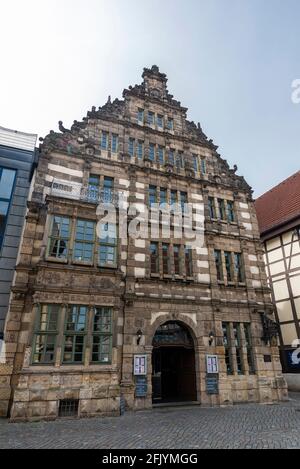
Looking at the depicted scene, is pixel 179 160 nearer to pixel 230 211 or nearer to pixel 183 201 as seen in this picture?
pixel 183 201

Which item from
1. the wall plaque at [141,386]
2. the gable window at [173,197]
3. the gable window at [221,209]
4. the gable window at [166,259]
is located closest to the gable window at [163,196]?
the gable window at [173,197]

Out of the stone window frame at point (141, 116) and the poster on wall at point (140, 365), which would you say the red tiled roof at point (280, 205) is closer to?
the stone window frame at point (141, 116)

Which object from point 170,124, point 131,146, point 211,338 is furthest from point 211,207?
point 211,338

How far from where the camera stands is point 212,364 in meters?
13.9

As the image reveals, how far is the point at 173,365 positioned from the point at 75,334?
6.80 metres

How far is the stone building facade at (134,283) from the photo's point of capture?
11.4 meters

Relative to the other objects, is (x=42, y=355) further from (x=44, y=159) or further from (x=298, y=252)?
(x=298, y=252)

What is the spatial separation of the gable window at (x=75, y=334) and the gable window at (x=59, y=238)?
2.46 metres

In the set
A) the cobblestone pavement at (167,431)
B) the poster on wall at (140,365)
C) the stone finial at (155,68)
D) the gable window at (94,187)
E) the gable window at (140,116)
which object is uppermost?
the stone finial at (155,68)

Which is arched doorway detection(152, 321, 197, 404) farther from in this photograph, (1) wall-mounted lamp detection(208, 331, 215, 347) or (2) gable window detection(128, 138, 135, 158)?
(2) gable window detection(128, 138, 135, 158)

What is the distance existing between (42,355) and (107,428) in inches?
150

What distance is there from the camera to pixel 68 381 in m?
11.0

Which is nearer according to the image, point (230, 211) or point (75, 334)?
point (75, 334)

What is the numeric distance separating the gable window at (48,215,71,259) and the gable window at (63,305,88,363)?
96.7 inches
